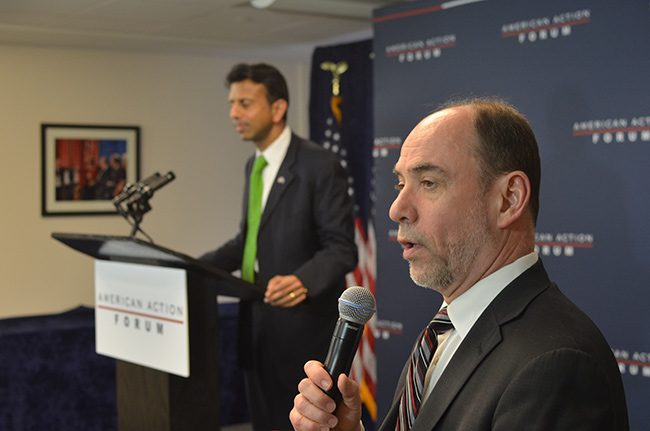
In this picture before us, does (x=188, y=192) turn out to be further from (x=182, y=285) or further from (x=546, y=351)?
(x=546, y=351)

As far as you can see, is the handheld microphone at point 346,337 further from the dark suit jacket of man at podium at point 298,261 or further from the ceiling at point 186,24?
the ceiling at point 186,24

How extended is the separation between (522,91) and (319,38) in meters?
2.48

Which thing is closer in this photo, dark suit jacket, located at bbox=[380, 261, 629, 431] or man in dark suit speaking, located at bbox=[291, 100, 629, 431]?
dark suit jacket, located at bbox=[380, 261, 629, 431]

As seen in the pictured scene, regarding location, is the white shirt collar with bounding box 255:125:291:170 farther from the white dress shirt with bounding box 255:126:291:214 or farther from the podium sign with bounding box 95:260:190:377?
the podium sign with bounding box 95:260:190:377

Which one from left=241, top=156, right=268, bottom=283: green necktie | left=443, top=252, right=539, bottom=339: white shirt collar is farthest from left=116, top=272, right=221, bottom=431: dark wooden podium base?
left=443, top=252, right=539, bottom=339: white shirt collar

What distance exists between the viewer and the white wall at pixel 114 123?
17.3ft

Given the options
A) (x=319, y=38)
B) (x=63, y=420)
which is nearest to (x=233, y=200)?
(x=319, y=38)

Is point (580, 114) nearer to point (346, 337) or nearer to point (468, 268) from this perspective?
point (468, 268)

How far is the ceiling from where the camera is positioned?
4086 millimetres

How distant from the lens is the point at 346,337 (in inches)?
50.9

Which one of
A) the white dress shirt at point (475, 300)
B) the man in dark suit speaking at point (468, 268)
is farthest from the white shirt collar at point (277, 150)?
the white dress shirt at point (475, 300)

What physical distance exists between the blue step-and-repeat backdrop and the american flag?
1.60 meters

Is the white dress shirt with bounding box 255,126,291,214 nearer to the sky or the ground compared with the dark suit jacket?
nearer to the sky

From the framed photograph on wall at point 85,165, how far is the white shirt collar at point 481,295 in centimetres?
459
